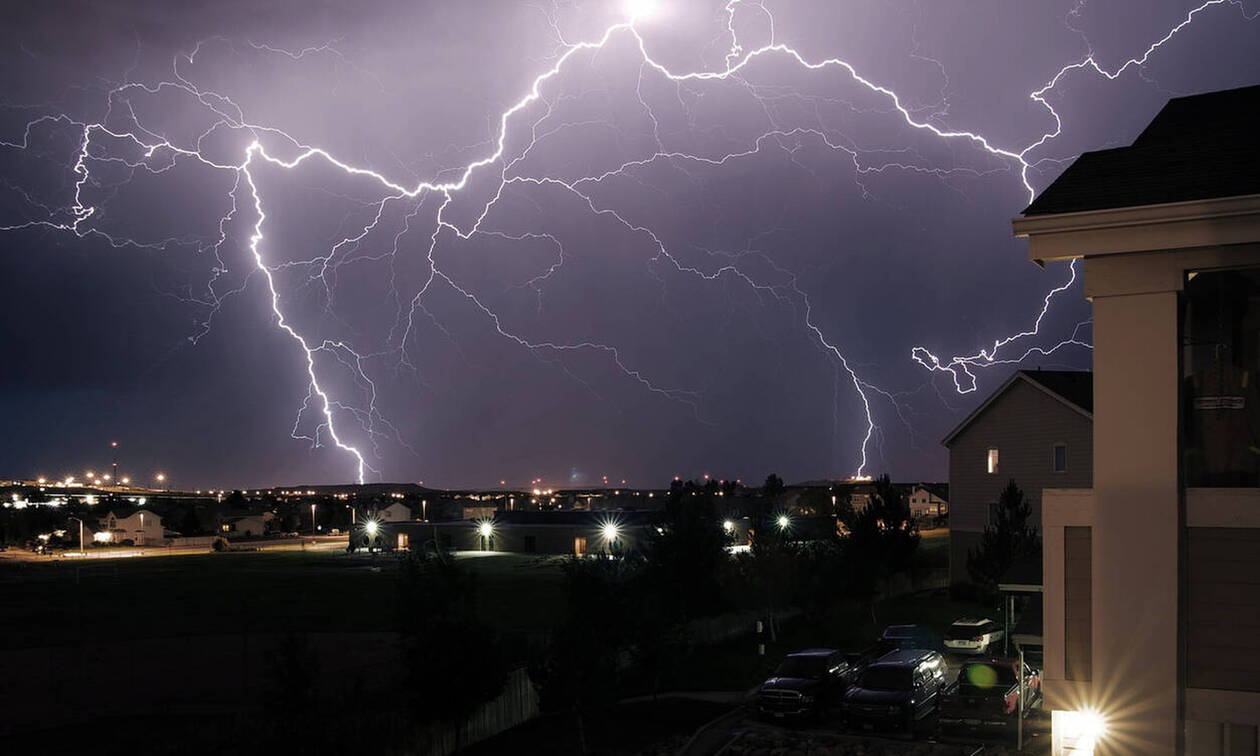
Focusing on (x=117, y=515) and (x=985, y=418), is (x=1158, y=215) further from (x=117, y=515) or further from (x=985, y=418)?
(x=117, y=515)

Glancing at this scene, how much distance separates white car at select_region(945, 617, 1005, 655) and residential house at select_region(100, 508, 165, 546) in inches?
3569

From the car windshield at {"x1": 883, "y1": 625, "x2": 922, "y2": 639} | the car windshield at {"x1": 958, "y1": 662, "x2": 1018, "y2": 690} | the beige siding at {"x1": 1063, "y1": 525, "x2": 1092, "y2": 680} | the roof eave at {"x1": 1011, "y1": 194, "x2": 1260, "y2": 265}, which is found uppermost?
the roof eave at {"x1": 1011, "y1": 194, "x2": 1260, "y2": 265}

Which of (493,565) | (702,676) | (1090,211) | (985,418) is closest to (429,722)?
(702,676)

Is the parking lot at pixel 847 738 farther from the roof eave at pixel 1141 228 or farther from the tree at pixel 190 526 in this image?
the tree at pixel 190 526

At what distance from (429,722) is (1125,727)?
43.1 ft

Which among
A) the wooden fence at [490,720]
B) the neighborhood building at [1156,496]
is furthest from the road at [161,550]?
the neighborhood building at [1156,496]

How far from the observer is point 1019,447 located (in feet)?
119

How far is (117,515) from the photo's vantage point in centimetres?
10481

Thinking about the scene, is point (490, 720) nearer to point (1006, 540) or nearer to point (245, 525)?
point (1006, 540)

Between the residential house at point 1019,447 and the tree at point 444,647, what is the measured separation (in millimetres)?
22606

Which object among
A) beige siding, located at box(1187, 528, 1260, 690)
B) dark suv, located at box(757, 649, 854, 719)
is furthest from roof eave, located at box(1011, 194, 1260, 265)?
dark suv, located at box(757, 649, 854, 719)

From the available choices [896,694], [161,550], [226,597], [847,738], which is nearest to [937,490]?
[161,550]

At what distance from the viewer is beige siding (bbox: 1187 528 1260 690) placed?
20.9 feet

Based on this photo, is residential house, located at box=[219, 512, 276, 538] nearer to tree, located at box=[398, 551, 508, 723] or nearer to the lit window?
the lit window
